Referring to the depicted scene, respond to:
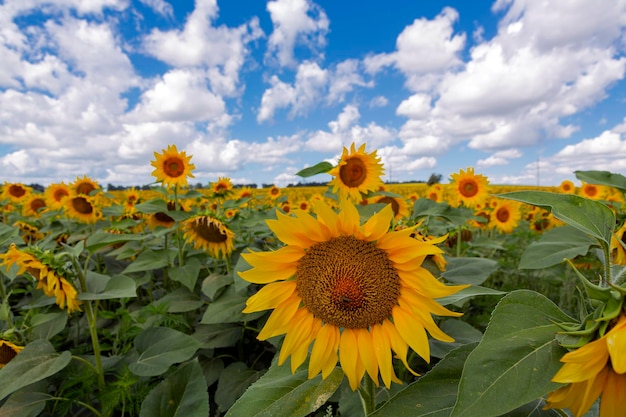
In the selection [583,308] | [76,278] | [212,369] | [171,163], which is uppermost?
[171,163]

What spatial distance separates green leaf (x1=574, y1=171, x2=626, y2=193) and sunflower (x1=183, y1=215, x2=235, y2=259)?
8.79 ft

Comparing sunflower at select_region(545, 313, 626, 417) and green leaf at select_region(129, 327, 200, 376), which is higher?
sunflower at select_region(545, 313, 626, 417)

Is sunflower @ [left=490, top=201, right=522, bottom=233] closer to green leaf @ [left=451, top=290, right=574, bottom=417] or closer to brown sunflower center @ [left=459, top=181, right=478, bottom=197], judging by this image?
brown sunflower center @ [left=459, top=181, right=478, bottom=197]

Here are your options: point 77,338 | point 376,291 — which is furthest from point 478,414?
point 77,338

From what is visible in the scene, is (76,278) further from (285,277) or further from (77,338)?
(285,277)

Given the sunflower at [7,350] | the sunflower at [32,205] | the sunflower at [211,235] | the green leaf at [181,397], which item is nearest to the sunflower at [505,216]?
the sunflower at [211,235]

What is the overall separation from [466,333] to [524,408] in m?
1.02

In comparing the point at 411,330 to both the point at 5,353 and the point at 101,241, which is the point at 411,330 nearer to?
the point at 101,241

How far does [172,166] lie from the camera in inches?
192

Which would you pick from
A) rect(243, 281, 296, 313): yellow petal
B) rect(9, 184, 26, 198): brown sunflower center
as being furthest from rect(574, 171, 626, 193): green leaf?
rect(9, 184, 26, 198): brown sunflower center

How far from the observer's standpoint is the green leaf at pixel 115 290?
2.06 meters

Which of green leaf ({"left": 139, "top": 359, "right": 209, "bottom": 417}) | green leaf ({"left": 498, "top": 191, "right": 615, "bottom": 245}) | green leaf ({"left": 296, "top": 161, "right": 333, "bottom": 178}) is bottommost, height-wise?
green leaf ({"left": 139, "top": 359, "right": 209, "bottom": 417})

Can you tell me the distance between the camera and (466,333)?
197 cm

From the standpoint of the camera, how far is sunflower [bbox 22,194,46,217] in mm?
6836
